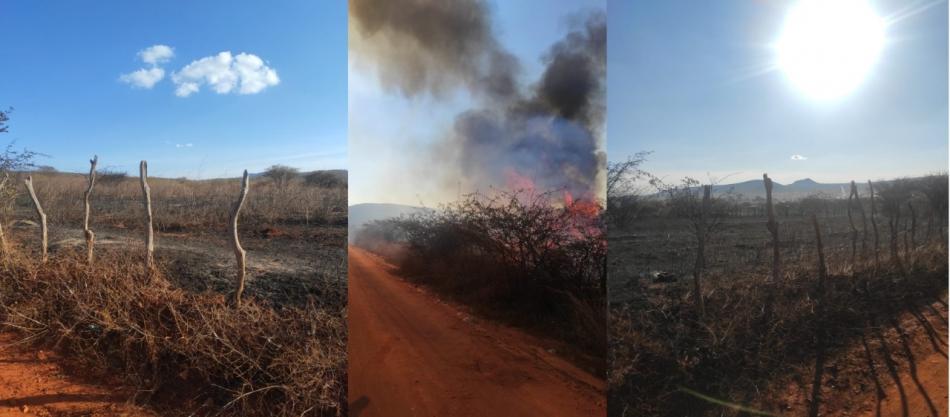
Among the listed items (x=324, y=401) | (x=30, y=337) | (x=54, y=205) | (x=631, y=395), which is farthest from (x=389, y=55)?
(x=54, y=205)

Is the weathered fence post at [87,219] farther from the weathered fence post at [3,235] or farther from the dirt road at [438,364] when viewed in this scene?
the dirt road at [438,364]

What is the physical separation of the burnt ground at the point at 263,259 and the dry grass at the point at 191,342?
14 centimetres

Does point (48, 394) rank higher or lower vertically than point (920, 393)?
lower

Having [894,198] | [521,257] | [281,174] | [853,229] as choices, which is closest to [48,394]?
[281,174]

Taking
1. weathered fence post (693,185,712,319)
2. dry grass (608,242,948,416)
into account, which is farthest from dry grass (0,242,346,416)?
weathered fence post (693,185,712,319)

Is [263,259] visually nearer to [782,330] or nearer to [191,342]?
[191,342]

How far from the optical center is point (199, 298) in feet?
13.0

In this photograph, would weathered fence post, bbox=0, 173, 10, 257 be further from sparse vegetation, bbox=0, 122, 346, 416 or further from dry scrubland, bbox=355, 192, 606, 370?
dry scrubland, bbox=355, 192, 606, 370

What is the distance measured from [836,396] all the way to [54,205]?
742 centimetres

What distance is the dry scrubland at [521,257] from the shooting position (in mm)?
3020

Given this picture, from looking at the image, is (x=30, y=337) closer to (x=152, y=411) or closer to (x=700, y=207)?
(x=152, y=411)

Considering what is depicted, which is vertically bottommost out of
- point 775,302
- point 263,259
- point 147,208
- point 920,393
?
point 920,393

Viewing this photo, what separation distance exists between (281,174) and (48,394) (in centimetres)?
222

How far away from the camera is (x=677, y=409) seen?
302cm
